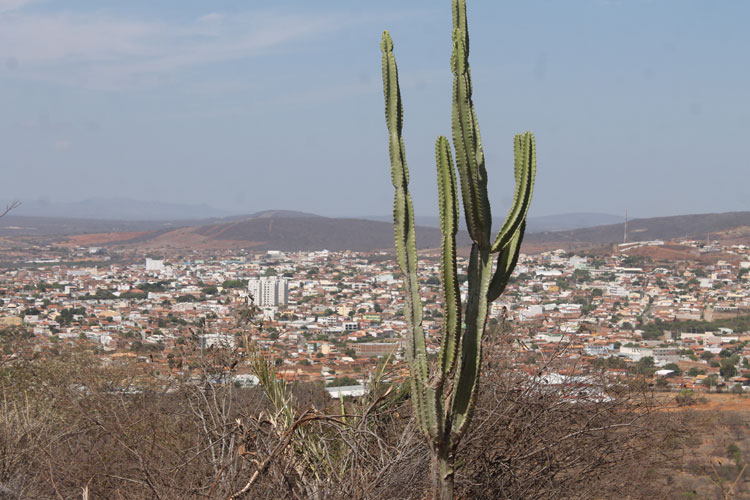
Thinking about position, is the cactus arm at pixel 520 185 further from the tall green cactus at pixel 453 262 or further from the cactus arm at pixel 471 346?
the cactus arm at pixel 471 346

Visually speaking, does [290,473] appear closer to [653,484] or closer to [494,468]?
[494,468]

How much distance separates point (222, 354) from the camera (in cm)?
575

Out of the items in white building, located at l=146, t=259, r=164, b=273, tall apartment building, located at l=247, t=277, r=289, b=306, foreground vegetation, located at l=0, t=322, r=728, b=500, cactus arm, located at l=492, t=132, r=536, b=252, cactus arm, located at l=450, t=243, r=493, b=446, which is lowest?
white building, located at l=146, t=259, r=164, b=273

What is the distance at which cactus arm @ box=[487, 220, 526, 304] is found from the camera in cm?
430

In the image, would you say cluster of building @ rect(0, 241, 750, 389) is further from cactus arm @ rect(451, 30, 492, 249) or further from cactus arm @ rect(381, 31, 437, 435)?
cactus arm @ rect(451, 30, 492, 249)

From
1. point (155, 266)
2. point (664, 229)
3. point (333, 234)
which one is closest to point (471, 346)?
point (155, 266)

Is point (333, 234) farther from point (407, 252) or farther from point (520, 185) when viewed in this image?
point (407, 252)

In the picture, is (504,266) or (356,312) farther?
(356,312)

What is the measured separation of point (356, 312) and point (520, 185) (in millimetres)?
21837

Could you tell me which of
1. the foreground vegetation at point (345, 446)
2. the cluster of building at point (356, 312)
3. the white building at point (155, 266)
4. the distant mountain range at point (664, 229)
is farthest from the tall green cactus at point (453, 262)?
the distant mountain range at point (664, 229)

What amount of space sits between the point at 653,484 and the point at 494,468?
2.60 meters

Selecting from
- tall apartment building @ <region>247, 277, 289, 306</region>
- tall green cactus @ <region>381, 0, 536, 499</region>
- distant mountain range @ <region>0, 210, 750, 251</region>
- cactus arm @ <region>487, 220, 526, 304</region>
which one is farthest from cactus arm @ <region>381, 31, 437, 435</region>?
distant mountain range @ <region>0, 210, 750, 251</region>

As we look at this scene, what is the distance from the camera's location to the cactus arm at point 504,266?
4301 millimetres

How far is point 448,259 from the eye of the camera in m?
3.95
